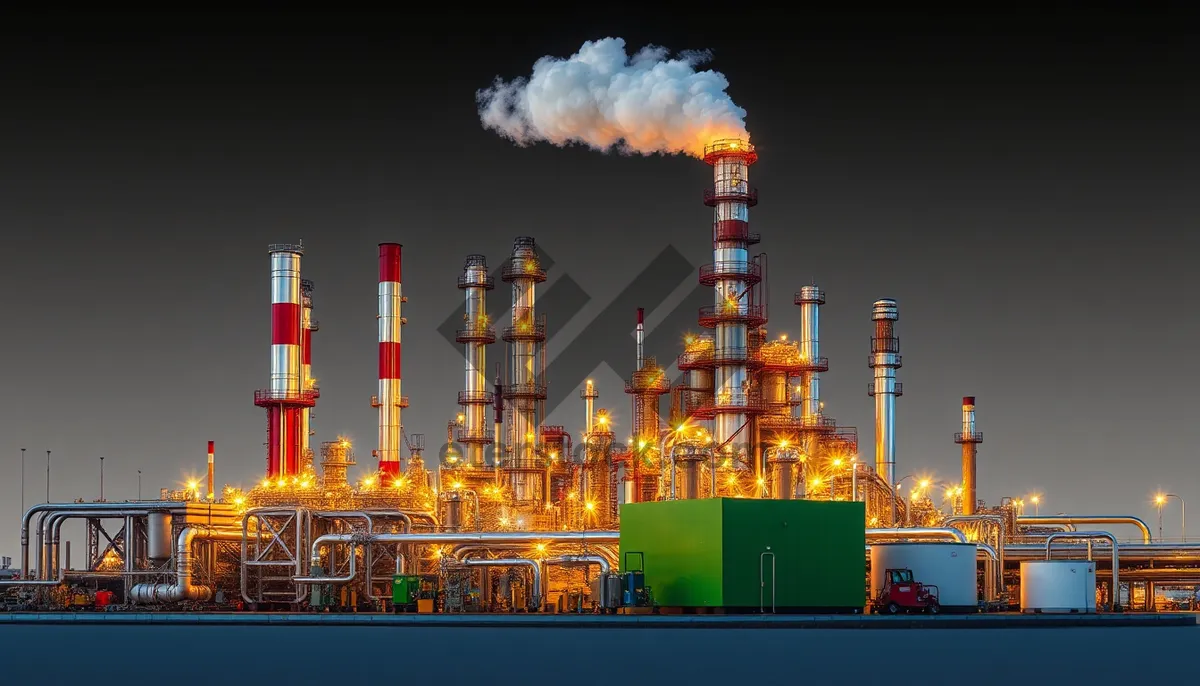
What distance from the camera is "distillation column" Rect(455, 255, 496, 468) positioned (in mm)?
84938

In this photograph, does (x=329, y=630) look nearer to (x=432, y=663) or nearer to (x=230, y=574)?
(x=432, y=663)

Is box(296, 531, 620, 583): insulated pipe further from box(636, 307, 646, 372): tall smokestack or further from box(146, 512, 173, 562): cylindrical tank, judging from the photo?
box(636, 307, 646, 372): tall smokestack

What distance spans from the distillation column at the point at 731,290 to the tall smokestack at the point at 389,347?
44.1ft

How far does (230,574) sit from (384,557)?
19.9 feet

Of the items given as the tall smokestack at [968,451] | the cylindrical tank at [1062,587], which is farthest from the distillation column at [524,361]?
the cylindrical tank at [1062,587]

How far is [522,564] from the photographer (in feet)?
186

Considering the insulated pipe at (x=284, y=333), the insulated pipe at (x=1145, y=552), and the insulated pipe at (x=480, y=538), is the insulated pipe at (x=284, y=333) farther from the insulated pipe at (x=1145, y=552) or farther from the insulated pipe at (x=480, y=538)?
the insulated pipe at (x=1145, y=552)

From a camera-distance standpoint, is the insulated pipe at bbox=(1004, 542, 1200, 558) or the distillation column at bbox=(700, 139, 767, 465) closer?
the insulated pipe at bbox=(1004, 542, 1200, 558)

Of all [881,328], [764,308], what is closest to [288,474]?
[764,308]

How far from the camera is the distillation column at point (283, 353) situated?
2901 inches

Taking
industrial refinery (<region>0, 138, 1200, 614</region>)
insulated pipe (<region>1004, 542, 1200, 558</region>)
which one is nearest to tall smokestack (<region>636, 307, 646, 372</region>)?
industrial refinery (<region>0, 138, 1200, 614</region>)

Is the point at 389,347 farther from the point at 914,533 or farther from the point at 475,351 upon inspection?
the point at 914,533

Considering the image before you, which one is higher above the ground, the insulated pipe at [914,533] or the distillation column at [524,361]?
the distillation column at [524,361]

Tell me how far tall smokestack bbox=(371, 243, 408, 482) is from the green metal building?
27.1 m
